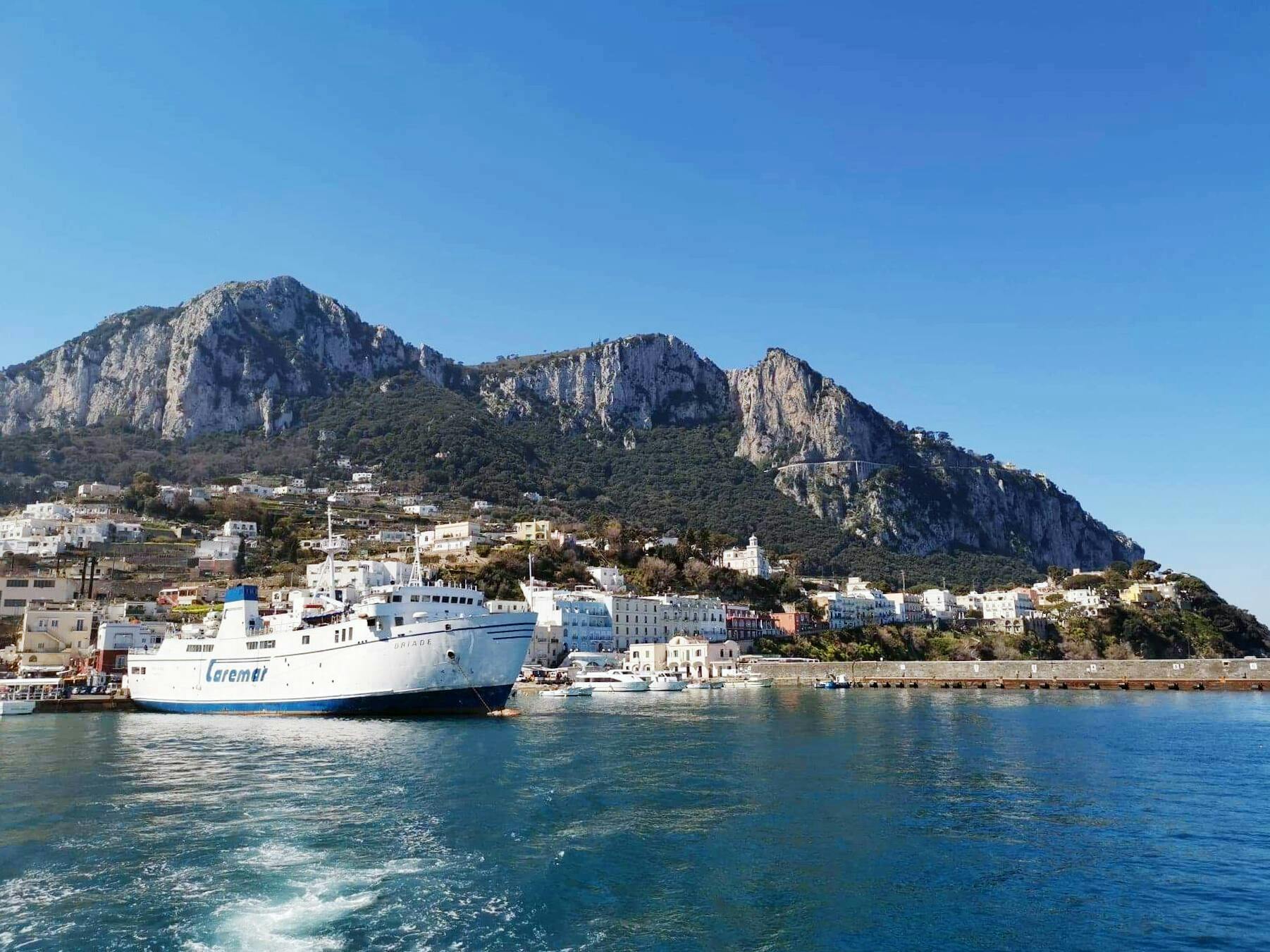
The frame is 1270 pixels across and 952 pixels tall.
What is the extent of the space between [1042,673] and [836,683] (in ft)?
67.7

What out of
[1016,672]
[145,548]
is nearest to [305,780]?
[1016,672]

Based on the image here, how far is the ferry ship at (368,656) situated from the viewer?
2125 inches

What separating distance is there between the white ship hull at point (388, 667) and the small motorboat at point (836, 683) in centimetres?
4853

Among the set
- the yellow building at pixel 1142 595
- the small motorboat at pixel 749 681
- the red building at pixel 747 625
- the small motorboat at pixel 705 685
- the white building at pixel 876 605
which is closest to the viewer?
the small motorboat at pixel 705 685

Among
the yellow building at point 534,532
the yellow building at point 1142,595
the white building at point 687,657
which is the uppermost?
the yellow building at point 534,532

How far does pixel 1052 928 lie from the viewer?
687 inches

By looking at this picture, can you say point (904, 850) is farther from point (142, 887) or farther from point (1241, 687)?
point (1241, 687)

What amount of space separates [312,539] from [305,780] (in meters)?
114

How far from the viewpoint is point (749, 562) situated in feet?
530

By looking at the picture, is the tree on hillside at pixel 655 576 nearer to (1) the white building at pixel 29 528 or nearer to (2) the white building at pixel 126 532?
(2) the white building at pixel 126 532

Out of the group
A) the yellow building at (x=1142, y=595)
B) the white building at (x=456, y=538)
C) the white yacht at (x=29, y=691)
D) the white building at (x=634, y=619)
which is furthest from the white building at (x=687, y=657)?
the yellow building at (x=1142, y=595)

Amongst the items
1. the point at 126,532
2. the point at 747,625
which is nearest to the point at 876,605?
the point at 747,625

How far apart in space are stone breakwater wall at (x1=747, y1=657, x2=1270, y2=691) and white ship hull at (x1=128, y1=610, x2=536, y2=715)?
176 feet

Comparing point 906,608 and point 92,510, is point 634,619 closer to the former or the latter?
point 906,608
